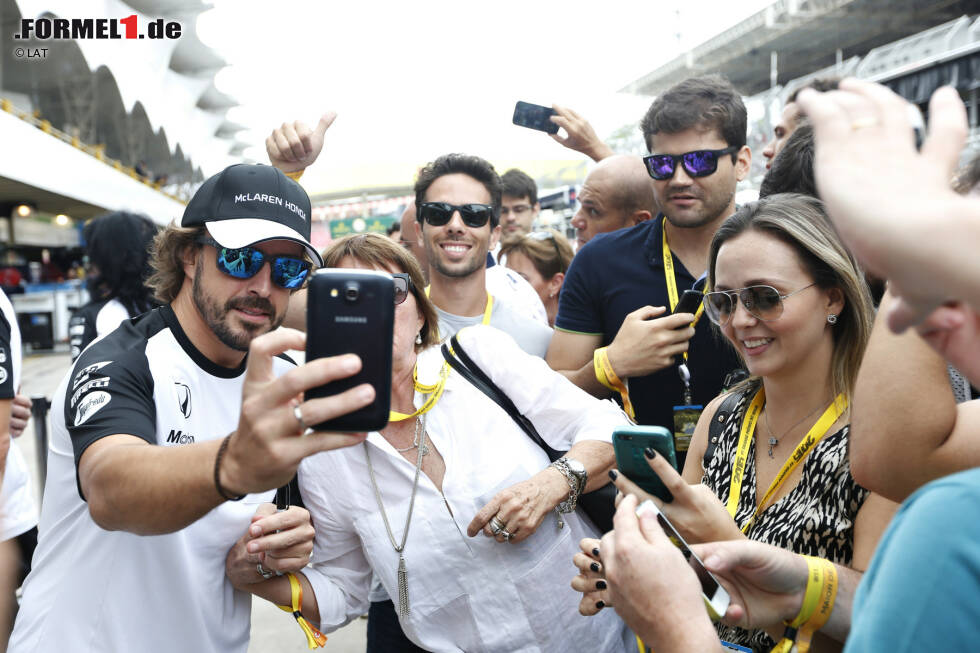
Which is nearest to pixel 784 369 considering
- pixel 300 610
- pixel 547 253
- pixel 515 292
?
pixel 300 610

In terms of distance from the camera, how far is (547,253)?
592 centimetres

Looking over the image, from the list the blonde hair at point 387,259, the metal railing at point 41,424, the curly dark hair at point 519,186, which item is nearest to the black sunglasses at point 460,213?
the blonde hair at point 387,259

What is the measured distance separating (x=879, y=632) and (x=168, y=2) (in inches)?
2108

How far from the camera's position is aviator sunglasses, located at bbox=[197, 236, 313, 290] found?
235 centimetres

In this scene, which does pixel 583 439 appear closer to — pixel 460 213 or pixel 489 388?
pixel 489 388

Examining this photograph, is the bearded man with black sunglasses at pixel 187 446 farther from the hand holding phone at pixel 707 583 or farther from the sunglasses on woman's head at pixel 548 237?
the sunglasses on woman's head at pixel 548 237

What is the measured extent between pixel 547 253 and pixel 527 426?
335 cm

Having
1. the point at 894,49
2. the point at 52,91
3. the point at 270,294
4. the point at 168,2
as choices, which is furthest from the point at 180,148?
the point at 270,294

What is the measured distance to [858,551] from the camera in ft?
5.98

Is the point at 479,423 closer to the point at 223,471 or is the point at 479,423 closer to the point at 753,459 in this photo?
the point at 753,459

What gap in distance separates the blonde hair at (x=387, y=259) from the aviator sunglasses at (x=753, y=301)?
1.09 metres

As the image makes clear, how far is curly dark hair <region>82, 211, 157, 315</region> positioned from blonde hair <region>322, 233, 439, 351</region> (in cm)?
245

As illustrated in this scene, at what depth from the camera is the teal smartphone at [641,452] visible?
5.94ft

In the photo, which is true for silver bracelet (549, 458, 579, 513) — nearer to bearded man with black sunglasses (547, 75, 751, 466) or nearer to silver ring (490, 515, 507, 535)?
silver ring (490, 515, 507, 535)
